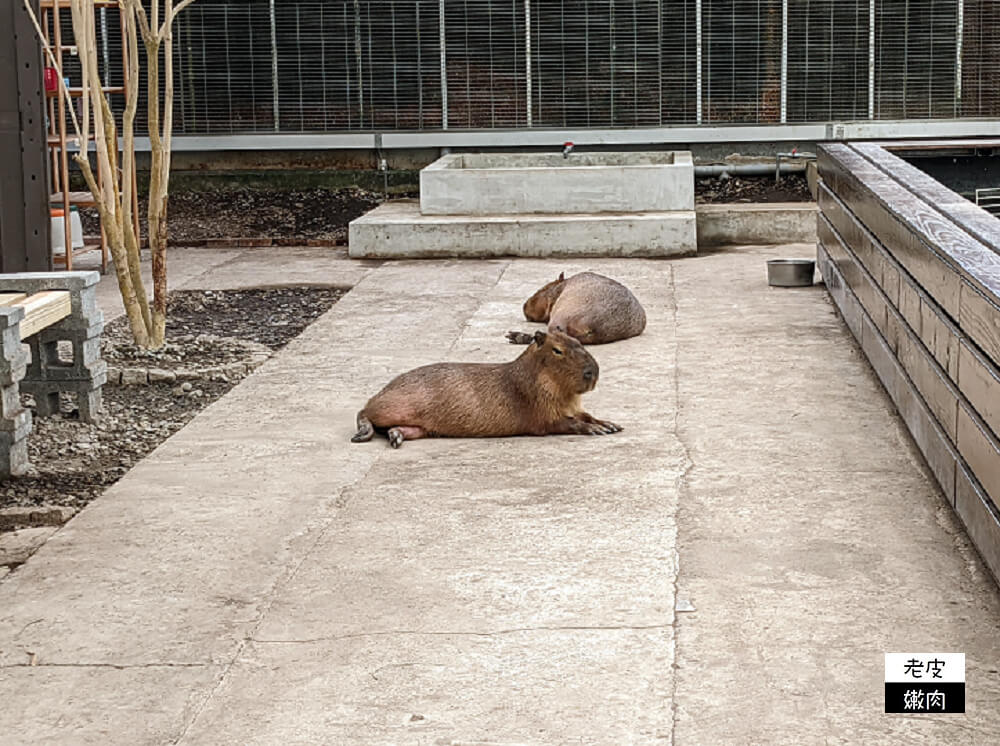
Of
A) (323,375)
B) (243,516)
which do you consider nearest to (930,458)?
(243,516)

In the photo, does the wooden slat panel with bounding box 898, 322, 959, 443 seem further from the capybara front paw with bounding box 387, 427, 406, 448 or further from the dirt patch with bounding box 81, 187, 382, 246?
the dirt patch with bounding box 81, 187, 382, 246

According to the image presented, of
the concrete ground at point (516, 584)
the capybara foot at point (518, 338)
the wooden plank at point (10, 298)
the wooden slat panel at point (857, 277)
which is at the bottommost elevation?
the concrete ground at point (516, 584)

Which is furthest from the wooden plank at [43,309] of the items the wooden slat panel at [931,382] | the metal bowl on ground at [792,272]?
the metal bowl on ground at [792,272]

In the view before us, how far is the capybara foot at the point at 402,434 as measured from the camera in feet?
22.7

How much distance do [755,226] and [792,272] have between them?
281 centimetres

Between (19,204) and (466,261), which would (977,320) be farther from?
(466,261)

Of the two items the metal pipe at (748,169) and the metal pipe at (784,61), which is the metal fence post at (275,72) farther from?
the metal pipe at (784,61)

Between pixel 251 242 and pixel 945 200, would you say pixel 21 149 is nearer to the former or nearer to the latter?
pixel 251 242

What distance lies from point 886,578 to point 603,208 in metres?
9.20

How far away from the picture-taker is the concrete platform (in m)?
13.4

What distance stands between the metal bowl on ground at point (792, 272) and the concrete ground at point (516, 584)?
10.3ft

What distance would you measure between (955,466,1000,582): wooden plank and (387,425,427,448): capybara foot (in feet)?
8.11

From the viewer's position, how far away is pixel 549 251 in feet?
44.3

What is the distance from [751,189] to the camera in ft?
52.1
